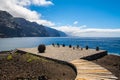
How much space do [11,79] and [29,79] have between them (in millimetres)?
1109

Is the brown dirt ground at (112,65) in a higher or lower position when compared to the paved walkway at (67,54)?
lower

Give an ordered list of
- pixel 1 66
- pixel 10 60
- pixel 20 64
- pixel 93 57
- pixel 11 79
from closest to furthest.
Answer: pixel 11 79
pixel 1 66
pixel 20 64
pixel 10 60
pixel 93 57

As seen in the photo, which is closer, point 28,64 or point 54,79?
point 54,79

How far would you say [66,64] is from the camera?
16797 millimetres

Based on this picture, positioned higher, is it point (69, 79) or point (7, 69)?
point (7, 69)

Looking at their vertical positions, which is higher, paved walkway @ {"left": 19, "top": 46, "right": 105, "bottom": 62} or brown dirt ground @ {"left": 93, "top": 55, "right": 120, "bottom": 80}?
paved walkway @ {"left": 19, "top": 46, "right": 105, "bottom": 62}

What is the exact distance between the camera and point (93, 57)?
75.5 feet

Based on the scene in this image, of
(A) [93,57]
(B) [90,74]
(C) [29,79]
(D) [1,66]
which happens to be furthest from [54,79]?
(A) [93,57]

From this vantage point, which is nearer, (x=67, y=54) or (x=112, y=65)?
(x=112, y=65)

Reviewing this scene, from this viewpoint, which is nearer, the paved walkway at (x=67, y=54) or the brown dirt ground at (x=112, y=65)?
the brown dirt ground at (x=112, y=65)

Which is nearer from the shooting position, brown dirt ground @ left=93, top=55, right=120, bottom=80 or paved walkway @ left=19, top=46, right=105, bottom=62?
brown dirt ground @ left=93, top=55, right=120, bottom=80

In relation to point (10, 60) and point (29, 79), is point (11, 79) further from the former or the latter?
point (10, 60)

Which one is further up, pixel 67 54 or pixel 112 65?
pixel 67 54

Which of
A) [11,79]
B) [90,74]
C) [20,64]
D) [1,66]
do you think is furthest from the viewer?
[20,64]
